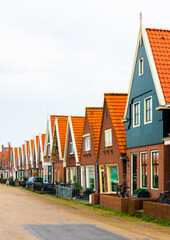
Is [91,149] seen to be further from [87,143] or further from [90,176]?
[90,176]

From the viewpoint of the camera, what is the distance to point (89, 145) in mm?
35375

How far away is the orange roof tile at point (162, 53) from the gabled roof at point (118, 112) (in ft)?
23.5

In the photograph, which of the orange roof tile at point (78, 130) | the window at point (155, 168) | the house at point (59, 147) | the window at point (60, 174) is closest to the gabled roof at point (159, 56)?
the window at point (155, 168)

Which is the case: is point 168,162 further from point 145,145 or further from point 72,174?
point 72,174

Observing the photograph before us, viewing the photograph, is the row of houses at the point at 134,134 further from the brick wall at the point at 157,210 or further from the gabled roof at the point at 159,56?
the brick wall at the point at 157,210

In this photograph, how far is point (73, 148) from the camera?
40.4 meters

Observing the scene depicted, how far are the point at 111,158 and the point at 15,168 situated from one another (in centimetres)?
6108

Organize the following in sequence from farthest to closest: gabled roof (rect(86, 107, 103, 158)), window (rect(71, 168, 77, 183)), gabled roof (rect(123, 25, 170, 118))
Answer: window (rect(71, 168, 77, 183))
gabled roof (rect(86, 107, 103, 158))
gabled roof (rect(123, 25, 170, 118))

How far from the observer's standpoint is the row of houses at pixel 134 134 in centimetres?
2148

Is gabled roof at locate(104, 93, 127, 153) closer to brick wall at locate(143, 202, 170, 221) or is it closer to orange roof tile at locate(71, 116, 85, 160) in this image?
brick wall at locate(143, 202, 170, 221)

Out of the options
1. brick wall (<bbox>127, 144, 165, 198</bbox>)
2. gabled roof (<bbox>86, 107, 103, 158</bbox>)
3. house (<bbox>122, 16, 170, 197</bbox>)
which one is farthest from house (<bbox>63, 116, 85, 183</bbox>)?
house (<bbox>122, 16, 170, 197</bbox>)

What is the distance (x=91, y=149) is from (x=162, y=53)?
1376 centimetres

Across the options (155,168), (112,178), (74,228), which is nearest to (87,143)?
(112,178)

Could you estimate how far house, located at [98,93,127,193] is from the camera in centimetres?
2776
